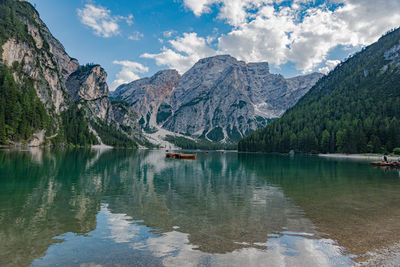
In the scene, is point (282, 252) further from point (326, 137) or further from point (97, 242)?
point (326, 137)

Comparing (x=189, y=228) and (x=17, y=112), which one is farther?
(x=17, y=112)

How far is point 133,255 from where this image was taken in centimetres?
1132

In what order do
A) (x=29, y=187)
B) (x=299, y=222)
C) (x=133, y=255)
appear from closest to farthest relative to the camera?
(x=133, y=255) < (x=299, y=222) < (x=29, y=187)

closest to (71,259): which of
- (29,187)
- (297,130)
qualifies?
(29,187)

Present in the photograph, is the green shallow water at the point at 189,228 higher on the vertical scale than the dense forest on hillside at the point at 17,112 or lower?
lower

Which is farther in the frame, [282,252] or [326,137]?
[326,137]

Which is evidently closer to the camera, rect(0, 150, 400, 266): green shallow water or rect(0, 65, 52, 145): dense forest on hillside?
rect(0, 150, 400, 266): green shallow water

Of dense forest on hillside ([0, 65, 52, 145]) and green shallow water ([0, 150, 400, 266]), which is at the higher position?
dense forest on hillside ([0, 65, 52, 145])

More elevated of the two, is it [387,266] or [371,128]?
[371,128]

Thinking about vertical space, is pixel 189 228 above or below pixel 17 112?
below

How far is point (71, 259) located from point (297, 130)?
8111 inches

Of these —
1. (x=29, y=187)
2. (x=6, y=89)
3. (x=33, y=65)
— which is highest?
(x=33, y=65)

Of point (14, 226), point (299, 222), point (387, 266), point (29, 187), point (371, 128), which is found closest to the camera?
point (387, 266)

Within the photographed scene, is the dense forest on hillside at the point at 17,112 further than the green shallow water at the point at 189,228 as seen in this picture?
Yes
